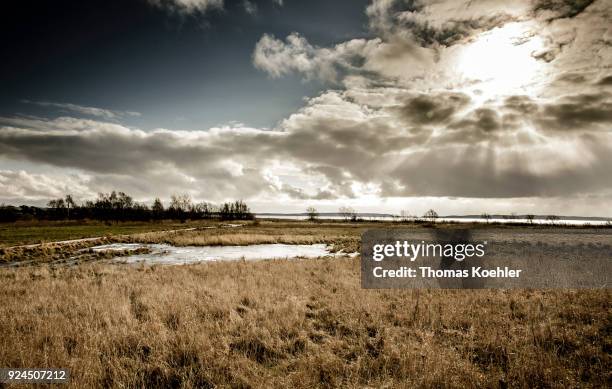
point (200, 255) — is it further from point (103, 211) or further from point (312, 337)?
point (103, 211)

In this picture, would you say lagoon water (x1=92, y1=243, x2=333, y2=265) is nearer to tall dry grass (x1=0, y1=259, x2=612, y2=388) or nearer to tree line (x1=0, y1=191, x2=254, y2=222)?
tall dry grass (x1=0, y1=259, x2=612, y2=388)

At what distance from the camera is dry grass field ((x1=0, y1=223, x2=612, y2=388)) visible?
18.1ft

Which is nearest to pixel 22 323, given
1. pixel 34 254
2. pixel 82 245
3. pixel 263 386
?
pixel 263 386

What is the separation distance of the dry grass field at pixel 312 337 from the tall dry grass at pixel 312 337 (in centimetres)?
3

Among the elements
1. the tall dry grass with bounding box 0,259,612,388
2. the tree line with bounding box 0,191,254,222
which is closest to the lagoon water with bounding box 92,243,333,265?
the tall dry grass with bounding box 0,259,612,388

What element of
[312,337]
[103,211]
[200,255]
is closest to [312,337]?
[312,337]

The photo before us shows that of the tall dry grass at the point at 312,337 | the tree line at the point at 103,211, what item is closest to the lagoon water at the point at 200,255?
→ the tall dry grass at the point at 312,337

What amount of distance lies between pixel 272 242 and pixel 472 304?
3869 cm

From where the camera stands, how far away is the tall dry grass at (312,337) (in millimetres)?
5516

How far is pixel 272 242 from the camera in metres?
47.1

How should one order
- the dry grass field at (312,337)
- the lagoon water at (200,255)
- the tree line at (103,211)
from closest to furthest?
the dry grass field at (312,337) → the lagoon water at (200,255) → the tree line at (103,211)

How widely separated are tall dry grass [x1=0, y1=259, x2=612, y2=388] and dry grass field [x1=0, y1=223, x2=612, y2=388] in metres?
0.03

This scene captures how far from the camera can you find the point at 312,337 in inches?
303

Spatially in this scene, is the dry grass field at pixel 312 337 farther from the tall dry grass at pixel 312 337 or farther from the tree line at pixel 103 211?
the tree line at pixel 103 211
